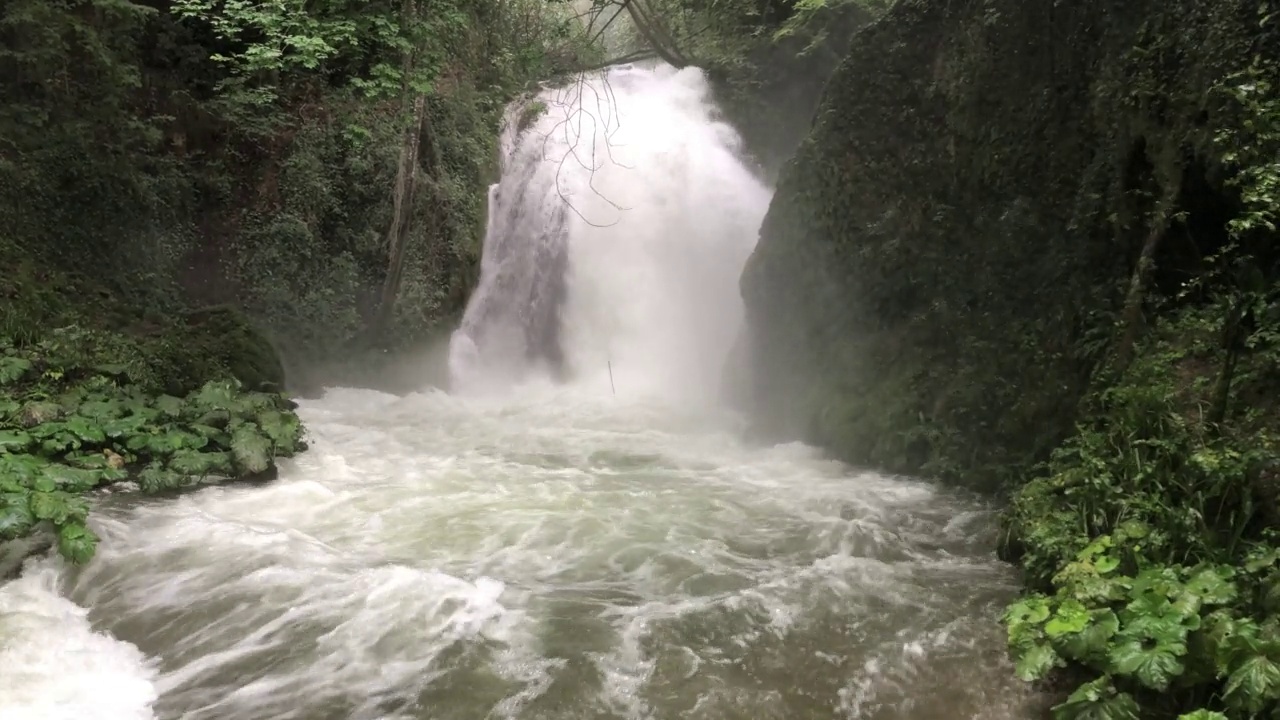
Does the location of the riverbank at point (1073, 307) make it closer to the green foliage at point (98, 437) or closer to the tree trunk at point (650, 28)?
the tree trunk at point (650, 28)

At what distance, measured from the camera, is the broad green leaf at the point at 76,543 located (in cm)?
457

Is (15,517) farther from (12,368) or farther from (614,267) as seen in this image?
(614,267)

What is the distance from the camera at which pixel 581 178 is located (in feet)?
49.6

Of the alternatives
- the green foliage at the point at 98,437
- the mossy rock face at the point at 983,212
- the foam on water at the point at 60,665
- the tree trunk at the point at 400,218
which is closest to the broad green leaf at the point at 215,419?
the green foliage at the point at 98,437

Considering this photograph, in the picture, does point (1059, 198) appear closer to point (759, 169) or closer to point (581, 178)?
point (759, 169)

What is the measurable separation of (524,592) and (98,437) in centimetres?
415

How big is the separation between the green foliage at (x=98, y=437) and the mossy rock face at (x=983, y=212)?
6113mm

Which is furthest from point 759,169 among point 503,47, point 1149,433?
point 1149,433

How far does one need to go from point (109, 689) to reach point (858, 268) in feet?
26.0

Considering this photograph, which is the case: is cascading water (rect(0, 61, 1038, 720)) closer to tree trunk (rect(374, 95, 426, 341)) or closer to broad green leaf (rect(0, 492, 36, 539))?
broad green leaf (rect(0, 492, 36, 539))

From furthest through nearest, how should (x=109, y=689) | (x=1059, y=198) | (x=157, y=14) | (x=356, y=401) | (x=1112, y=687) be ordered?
(x=356, y=401) < (x=157, y=14) < (x=1059, y=198) < (x=109, y=689) < (x=1112, y=687)

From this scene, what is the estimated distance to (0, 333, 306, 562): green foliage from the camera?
A: 485 cm

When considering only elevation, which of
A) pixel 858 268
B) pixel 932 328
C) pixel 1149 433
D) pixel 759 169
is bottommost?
pixel 1149 433

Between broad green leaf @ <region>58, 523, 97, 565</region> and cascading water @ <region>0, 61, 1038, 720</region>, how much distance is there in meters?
0.15
